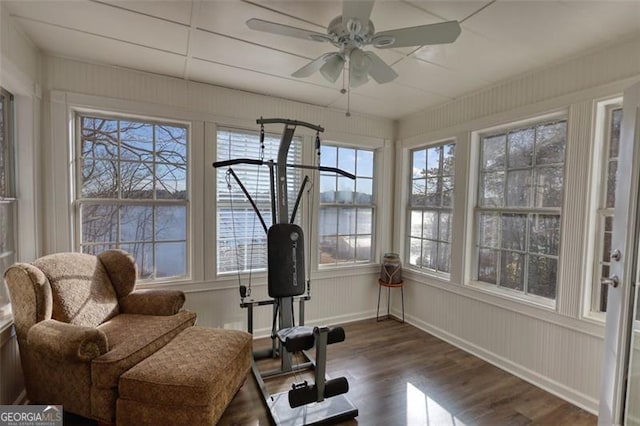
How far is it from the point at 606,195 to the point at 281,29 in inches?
94.5

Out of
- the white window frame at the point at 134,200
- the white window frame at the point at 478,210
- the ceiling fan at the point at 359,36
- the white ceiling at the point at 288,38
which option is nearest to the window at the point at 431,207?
the white window frame at the point at 478,210

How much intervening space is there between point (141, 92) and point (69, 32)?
0.63 metres

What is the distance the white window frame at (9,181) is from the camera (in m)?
2.04

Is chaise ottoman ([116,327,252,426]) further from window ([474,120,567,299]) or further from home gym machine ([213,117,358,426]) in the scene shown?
window ([474,120,567,299])

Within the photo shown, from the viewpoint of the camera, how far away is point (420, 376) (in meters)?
2.50

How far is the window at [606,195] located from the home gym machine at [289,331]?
189cm

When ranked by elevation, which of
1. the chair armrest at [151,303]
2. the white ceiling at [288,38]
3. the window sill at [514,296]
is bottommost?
the chair armrest at [151,303]

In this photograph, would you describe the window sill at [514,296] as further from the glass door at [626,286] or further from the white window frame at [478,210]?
the glass door at [626,286]

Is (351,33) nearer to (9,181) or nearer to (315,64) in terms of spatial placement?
(315,64)

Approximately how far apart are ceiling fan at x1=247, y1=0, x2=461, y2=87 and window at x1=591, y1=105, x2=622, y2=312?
59.3 inches

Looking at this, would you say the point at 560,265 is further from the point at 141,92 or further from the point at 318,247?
the point at 141,92

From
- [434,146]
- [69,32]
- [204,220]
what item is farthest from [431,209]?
[69,32]

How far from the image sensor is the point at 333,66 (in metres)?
1.82

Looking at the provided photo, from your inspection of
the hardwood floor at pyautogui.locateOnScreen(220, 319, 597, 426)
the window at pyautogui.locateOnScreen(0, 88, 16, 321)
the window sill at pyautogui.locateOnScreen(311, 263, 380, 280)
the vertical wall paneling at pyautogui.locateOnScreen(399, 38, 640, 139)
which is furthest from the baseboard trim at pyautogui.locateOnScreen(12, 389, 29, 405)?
the vertical wall paneling at pyautogui.locateOnScreen(399, 38, 640, 139)
